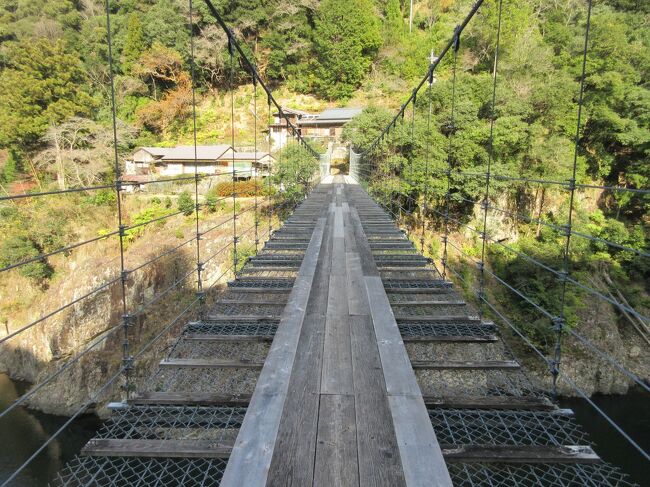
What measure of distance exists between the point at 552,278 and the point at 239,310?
966 cm

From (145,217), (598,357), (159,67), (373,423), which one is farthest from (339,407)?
(159,67)

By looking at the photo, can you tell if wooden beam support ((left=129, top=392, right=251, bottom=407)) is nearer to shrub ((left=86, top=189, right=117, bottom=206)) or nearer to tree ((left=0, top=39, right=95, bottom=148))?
shrub ((left=86, top=189, right=117, bottom=206))

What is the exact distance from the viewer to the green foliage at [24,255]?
11078mm

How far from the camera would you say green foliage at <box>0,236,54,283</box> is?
11.1 metres

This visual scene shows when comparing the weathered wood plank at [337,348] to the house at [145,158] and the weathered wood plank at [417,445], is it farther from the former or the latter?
the house at [145,158]

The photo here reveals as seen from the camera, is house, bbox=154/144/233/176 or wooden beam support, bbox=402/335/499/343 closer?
wooden beam support, bbox=402/335/499/343

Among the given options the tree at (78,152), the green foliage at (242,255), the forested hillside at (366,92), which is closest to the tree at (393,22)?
the forested hillside at (366,92)

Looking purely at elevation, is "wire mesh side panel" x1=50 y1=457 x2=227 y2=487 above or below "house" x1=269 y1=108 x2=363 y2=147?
below

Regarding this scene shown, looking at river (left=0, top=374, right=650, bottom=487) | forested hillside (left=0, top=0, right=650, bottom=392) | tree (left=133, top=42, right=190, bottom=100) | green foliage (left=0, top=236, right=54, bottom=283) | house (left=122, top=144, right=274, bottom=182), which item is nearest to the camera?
river (left=0, top=374, right=650, bottom=487)

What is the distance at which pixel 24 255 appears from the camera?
37.0 feet

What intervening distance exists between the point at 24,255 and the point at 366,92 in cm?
1961

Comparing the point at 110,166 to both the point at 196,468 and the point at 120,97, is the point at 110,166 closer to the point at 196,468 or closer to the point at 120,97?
the point at 120,97

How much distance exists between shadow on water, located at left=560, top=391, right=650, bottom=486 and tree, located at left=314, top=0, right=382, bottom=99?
20.8m

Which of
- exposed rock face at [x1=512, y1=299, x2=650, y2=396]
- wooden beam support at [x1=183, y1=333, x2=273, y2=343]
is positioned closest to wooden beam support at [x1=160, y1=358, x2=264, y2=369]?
wooden beam support at [x1=183, y1=333, x2=273, y2=343]
